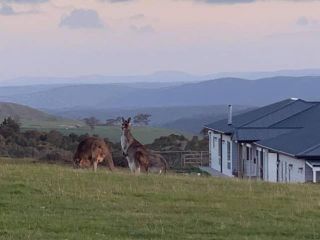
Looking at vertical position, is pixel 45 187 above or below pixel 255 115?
below

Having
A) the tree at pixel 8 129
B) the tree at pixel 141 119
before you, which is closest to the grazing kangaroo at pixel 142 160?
the tree at pixel 8 129

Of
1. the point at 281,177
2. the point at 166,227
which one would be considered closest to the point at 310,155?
the point at 281,177

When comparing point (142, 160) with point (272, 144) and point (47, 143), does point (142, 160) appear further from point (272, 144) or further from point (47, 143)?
point (47, 143)

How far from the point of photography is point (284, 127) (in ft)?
174

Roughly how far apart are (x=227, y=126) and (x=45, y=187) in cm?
4050

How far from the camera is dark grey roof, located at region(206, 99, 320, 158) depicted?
44.8m

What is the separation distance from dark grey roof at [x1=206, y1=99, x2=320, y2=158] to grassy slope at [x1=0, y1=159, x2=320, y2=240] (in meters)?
22.6

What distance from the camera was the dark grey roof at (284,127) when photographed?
44750mm

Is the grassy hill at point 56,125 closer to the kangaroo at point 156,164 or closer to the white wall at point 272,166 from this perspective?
the white wall at point 272,166

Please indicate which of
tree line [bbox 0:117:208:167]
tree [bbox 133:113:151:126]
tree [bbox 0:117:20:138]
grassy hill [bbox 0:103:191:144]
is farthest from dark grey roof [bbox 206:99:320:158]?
tree [bbox 133:113:151:126]

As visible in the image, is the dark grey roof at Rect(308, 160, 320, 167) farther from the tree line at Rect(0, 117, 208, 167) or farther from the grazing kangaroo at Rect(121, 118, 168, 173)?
the tree line at Rect(0, 117, 208, 167)

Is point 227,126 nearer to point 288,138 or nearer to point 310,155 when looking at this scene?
point 288,138

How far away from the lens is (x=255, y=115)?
59.1 m

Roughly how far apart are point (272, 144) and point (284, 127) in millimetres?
5763
